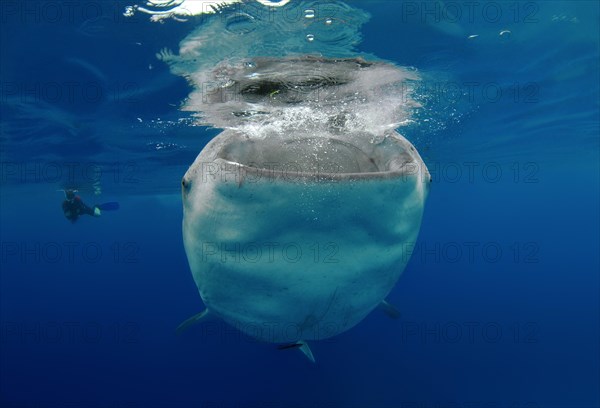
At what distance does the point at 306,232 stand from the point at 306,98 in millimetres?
5280

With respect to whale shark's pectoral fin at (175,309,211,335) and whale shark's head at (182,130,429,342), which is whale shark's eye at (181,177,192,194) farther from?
whale shark's pectoral fin at (175,309,211,335)

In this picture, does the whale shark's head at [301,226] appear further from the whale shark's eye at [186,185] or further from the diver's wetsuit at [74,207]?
the diver's wetsuit at [74,207]

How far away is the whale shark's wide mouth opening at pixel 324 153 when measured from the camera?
261 centimetres

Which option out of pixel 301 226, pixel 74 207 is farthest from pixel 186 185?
pixel 74 207

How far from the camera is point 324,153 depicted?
9.34ft

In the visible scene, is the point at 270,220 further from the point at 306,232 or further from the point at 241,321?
A: the point at 241,321

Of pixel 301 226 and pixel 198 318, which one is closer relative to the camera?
pixel 301 226

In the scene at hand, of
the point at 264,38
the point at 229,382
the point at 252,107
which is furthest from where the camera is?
the point at 229,382

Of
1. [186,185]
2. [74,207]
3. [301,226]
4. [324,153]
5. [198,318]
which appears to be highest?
[324,153]

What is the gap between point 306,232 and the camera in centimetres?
206

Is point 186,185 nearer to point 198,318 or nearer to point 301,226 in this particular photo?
point 301,226

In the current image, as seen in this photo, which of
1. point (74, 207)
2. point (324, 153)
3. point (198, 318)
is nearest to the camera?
point (324, 153)

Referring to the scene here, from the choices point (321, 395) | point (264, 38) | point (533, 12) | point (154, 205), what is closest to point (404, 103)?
point (533, 12)

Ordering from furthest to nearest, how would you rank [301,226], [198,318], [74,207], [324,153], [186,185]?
1. [74,207]
2. [198,318]
3. [324,153]
4. [186,185]
5. [301,226]
